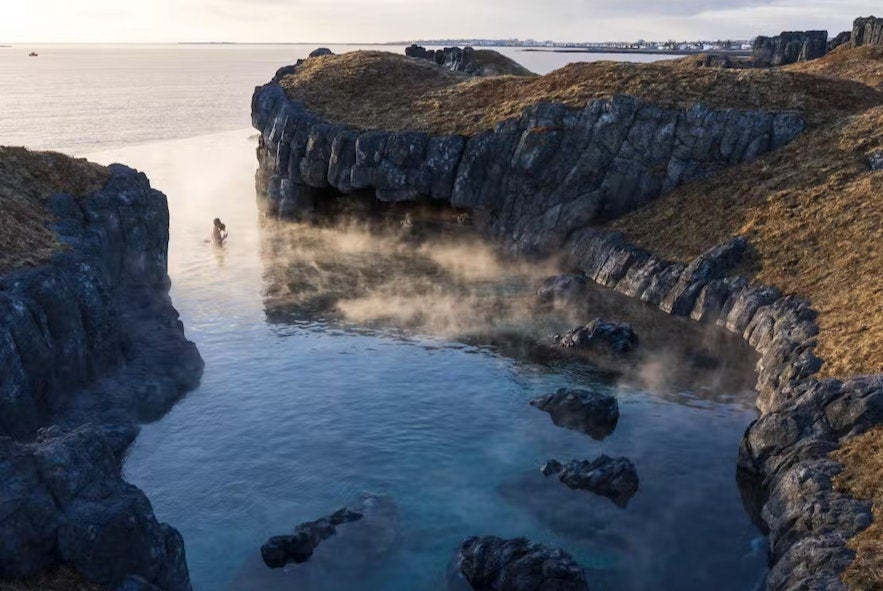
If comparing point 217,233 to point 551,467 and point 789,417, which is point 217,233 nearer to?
point 551,467

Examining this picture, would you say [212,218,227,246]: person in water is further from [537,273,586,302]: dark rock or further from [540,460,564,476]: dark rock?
[540,460,564,476]: dark rock

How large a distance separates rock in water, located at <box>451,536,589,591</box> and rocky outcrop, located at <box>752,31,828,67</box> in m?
148

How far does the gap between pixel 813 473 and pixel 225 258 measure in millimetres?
59056

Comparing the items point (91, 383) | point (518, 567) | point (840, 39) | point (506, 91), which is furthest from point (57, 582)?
point (840, 39)

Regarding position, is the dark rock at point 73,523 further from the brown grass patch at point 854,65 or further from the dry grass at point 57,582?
the brown grass patch at point 854,65

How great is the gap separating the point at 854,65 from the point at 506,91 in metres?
42.3

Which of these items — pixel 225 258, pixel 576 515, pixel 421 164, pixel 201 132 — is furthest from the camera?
pixel 201 132

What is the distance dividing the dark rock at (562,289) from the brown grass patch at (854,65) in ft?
145

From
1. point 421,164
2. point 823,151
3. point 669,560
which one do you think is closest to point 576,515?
point 669,560

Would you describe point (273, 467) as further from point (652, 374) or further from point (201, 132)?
point (201, 132)

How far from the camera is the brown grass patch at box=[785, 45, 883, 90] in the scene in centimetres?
8425

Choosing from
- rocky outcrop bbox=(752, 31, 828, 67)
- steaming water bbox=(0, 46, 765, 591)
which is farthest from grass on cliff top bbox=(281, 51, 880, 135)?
rocky outcrop bbox=(752, 31, 828, 67)

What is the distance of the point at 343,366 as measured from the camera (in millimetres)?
48875

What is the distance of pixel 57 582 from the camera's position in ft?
76.7
